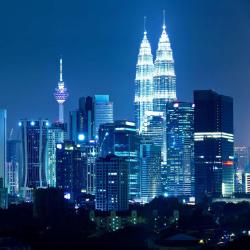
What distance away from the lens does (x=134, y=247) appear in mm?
28688

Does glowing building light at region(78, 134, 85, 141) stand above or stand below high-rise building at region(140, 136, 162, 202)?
above

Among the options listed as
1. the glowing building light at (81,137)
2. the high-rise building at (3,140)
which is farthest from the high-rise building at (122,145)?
the high-rise building at (3,140)

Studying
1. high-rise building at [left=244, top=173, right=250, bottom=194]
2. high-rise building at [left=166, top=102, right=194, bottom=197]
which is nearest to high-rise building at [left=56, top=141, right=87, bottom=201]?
high-rise building at [left=166, top=102, right=194, bottom=197]

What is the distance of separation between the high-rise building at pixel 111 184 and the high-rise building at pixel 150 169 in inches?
299

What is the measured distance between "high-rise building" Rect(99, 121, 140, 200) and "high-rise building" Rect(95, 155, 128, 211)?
277 inches

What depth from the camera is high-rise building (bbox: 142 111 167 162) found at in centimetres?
6009

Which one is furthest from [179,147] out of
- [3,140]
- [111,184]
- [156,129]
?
[111,184]

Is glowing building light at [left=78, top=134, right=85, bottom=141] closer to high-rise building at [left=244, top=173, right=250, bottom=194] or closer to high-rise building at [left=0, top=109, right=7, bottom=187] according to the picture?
high-rise building at [left=0, top=109, right=7, bottom=187]

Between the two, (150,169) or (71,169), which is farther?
(150,169)

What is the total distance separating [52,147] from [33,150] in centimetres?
90

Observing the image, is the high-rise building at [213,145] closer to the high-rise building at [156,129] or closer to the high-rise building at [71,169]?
the high-rise building at [156,129]

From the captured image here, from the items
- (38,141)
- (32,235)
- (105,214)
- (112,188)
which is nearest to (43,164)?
(38,141)

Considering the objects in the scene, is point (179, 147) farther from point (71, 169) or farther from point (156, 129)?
point (71, 169)

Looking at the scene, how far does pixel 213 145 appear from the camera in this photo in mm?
58031
